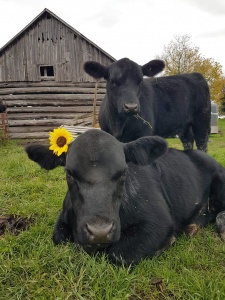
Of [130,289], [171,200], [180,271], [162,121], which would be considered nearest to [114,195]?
[130,289]

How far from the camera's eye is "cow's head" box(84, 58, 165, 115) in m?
5.00

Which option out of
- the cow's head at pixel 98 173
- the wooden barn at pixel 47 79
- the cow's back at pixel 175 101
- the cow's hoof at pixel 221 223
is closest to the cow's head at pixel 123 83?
the cow's back at pixel 175 101

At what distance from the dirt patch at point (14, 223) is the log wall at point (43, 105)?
1207 cm

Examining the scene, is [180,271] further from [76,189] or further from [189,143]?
[189,143]

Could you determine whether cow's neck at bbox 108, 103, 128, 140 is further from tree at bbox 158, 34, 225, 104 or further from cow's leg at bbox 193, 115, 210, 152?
tree at bbox 158, 34, 225, 104

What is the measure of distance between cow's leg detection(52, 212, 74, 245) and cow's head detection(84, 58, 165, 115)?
2.39 m

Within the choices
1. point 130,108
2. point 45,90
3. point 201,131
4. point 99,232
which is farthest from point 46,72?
point 99,232

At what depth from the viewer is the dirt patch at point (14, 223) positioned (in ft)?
11.0

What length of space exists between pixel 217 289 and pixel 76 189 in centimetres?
125

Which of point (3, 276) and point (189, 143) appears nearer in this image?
point (3, 276)

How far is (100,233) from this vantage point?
2098 mm

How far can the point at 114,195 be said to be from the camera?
2.48 metres

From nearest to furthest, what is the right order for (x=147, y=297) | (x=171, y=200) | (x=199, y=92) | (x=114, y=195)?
1. (x=147, y=297)
2. (x=114, y=195)
3. (x=171, y=200)
4. (x=199, y=92)

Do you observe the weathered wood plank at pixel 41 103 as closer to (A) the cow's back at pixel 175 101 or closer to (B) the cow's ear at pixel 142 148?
(A) the cow's back at pixel 175 101
